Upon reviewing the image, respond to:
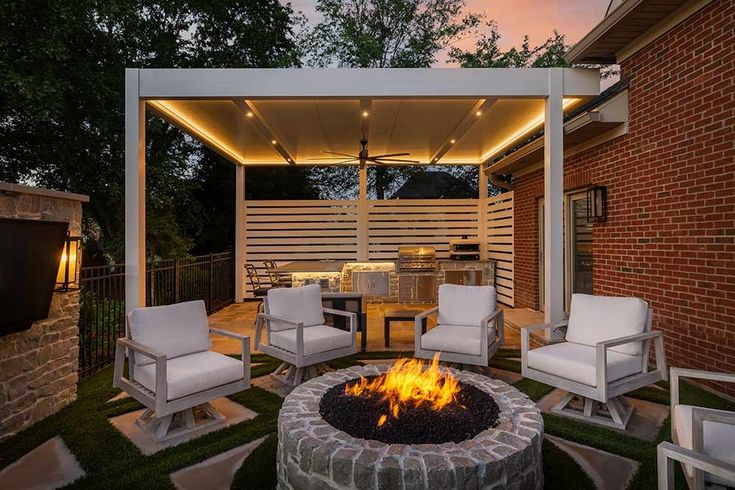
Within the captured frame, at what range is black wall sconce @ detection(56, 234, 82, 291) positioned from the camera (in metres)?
3.15

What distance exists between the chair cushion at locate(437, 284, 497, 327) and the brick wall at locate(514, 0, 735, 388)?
1689mm

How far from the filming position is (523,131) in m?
6.36

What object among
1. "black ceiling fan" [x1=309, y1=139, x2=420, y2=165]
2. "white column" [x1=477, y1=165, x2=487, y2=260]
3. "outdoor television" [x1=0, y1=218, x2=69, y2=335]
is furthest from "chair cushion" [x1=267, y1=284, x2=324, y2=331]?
"white column" [x1=477, y1=165, x2=487, y2=260]

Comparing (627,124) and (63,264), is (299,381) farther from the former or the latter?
(627,124)

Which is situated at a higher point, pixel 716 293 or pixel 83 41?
pixel 83 41

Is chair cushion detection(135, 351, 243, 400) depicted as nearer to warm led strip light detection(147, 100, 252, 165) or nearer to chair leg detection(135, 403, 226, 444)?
chair leg detection(135, 403, 226, 444)

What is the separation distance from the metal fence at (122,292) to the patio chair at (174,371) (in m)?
1.44

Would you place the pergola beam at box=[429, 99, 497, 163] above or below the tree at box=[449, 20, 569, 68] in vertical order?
below

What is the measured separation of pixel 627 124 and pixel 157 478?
541cm

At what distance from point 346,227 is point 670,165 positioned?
5964mm

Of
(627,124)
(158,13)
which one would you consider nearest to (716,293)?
(627,124)

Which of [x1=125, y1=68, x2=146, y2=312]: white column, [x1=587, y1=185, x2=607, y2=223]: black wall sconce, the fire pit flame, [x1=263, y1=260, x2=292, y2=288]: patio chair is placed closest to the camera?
the fire pit flame

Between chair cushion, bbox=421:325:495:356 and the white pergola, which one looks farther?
the white pergola

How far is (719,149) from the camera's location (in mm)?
3393
